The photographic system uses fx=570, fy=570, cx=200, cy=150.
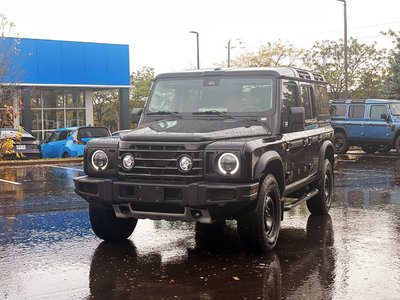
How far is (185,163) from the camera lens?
19.6ft

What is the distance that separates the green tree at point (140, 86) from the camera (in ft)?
219

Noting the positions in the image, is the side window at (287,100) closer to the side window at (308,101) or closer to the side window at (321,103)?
the side window at (308,101)

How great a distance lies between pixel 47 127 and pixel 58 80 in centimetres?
386

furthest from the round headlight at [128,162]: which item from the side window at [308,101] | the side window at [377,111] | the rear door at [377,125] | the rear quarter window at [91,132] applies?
the side window at [377,111]

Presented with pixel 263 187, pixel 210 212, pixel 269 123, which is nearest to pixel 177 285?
pixel 210 212

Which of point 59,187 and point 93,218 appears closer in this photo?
point 93,218

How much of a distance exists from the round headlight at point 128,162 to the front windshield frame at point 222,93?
4.00ft

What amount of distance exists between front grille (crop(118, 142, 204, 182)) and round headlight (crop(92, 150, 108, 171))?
0.22 metres

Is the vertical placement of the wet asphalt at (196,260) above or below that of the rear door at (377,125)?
below

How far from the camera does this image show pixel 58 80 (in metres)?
32.1

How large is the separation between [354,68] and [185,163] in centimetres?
4494

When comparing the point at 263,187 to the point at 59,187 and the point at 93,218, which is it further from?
the point at 59,187

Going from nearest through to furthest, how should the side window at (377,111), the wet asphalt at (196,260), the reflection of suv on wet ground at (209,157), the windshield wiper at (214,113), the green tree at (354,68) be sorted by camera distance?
the wet asphalt at (196,260) → the reflection of suv on wet ground at (209,157) → the windshield wiper at (214,113) → the side window at (377,111) → the green tree at (354,68)

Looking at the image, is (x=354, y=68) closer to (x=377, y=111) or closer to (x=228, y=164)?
(x=377, y=111)
